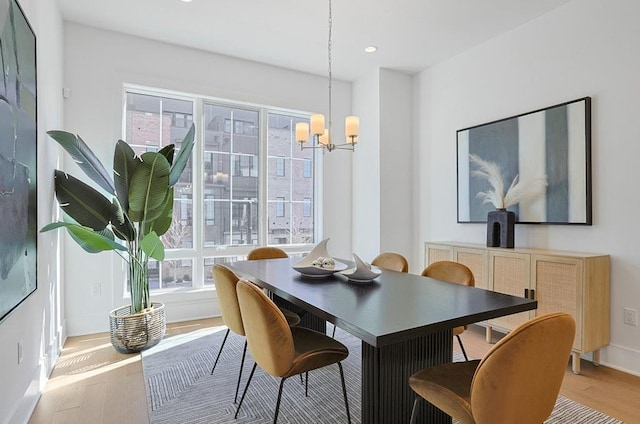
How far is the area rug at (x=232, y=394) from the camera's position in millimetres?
2082

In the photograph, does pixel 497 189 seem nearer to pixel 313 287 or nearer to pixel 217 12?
pixel 313 287

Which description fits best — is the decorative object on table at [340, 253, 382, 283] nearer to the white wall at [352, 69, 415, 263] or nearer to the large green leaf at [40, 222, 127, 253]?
the large green leaf at [40, 222, 127, 253]

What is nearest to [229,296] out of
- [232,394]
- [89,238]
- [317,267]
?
[317,267]

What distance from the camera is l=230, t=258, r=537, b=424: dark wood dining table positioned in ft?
4.45

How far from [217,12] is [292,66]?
132cm

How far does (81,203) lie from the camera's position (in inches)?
112

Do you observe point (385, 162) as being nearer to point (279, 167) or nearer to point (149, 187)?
point (279, 167)

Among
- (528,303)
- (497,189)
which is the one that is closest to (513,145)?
(497,189)

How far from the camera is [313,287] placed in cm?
199

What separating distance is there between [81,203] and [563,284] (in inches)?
148

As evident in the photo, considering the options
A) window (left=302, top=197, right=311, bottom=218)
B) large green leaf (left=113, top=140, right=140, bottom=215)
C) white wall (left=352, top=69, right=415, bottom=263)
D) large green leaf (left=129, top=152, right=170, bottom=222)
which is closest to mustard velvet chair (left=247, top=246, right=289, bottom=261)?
large green leaf (left=129, top=152, right=170, bottom=222)

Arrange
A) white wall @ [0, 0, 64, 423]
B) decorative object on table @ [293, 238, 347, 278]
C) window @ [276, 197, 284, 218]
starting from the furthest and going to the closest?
window @ [276, 197, 284, 218], decorative object on table @ [293, 238, 347, 278], white wall @ [0, 0, 64, 423]

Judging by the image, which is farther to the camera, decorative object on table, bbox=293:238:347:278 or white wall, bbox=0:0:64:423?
decorative object on table, bbox=293:238:347:278

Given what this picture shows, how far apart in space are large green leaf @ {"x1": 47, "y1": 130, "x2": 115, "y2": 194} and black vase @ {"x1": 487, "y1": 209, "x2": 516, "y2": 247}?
3.33m
